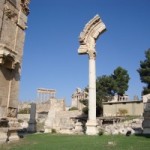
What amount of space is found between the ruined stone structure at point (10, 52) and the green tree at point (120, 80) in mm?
38364

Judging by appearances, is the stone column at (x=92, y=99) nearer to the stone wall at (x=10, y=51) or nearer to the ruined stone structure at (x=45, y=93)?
the stone wall at (x=10, y=51)

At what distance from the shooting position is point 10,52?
30.8 ft

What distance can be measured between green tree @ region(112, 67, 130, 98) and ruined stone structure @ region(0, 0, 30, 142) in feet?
126

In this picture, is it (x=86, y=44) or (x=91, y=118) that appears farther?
(x=86, y=44)

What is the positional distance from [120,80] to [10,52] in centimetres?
4071

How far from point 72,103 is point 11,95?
5352 centimetres

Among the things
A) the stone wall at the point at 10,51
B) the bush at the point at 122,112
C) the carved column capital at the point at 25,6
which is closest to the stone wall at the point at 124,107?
the bush at the point at 122,112

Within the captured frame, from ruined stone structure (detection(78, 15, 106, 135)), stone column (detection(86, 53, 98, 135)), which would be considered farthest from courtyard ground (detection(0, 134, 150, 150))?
ruined stone structure (detection(78, 15, 106, 135))

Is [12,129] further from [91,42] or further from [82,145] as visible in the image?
[91,42]

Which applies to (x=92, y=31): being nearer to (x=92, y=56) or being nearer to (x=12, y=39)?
(x=92, y=56)

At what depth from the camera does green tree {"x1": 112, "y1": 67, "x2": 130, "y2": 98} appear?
47.4 meters

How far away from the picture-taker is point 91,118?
1659cm

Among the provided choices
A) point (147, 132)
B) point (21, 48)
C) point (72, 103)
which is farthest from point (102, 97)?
point (21, 48)

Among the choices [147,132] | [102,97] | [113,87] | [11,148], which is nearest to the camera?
[11,148]
